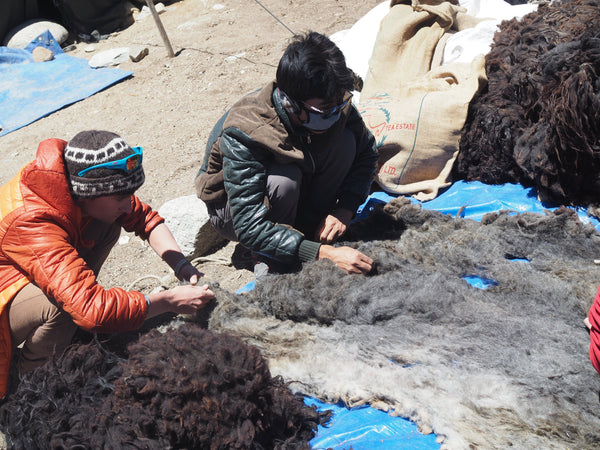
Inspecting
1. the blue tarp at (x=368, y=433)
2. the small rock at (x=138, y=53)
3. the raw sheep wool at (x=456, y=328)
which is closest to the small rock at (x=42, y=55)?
the small rock at (x=138, y=53)

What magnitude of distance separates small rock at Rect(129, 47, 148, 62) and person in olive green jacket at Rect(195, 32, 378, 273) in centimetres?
440

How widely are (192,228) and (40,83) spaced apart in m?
4.42

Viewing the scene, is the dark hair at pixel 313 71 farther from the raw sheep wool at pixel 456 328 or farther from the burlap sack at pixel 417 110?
the burlap sack at pixel 417 110

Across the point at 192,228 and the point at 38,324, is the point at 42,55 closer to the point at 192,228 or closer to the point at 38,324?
the point at 192,228

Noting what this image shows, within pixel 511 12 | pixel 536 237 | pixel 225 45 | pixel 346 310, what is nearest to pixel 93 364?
pixel 346 310

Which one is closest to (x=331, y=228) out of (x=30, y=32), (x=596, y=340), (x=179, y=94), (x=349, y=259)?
(x=349, y=259)

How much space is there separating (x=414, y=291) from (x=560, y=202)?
1211mm

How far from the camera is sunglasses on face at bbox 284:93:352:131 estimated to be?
2.30 metres

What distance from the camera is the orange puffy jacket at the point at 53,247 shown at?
1857 mm

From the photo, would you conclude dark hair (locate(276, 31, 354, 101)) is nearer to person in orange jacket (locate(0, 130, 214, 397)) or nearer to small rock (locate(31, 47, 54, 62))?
person in orange jacket (locate(0, 130, 214, 397))

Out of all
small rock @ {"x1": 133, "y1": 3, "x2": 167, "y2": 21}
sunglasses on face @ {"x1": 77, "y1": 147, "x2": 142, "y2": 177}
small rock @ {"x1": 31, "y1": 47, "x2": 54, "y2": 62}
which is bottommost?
small rock @ {"x1": 31, "y1": 47, "x2": 54, "y2": 62}

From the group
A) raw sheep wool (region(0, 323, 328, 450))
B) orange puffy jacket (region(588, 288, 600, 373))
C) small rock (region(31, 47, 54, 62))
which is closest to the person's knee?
raw sheep wool (region(0, 323, 328, 450))

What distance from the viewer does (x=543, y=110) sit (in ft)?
9.20

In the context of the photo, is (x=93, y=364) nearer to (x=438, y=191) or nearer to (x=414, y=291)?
(x=414, y=291)
